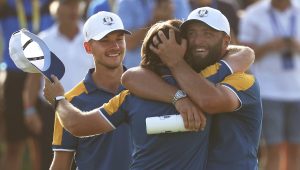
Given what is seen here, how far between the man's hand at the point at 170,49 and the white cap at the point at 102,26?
1.27 m

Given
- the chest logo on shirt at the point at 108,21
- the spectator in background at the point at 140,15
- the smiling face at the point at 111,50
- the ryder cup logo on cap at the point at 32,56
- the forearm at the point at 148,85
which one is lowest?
the spectator in background at the point at 140,15

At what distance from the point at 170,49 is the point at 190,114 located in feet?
1.29

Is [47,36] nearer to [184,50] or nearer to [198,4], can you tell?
[198,4]

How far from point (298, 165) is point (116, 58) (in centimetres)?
423

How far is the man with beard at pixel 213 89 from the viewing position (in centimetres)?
659

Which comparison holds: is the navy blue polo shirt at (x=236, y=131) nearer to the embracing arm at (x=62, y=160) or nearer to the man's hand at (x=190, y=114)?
the man's hand at (x=190, y=114)

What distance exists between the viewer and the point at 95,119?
6859 mm

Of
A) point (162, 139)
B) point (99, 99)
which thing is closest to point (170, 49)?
point (162, 139)

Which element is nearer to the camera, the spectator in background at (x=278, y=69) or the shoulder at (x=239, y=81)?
the shoulder at (x=239, y=81)

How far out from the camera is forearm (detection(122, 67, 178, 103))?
667cm

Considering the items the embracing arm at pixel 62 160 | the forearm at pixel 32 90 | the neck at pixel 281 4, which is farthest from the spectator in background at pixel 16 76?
the embracing arm at pixel 62 160

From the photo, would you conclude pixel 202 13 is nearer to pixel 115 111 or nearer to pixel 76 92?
pixel 115 111

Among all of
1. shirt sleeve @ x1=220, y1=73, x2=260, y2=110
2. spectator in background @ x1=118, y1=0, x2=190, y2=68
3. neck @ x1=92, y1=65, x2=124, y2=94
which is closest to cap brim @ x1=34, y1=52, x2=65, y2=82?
neck @ x1=92, y1=65, x2=124, y2=94

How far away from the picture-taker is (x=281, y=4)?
11.7 metres
